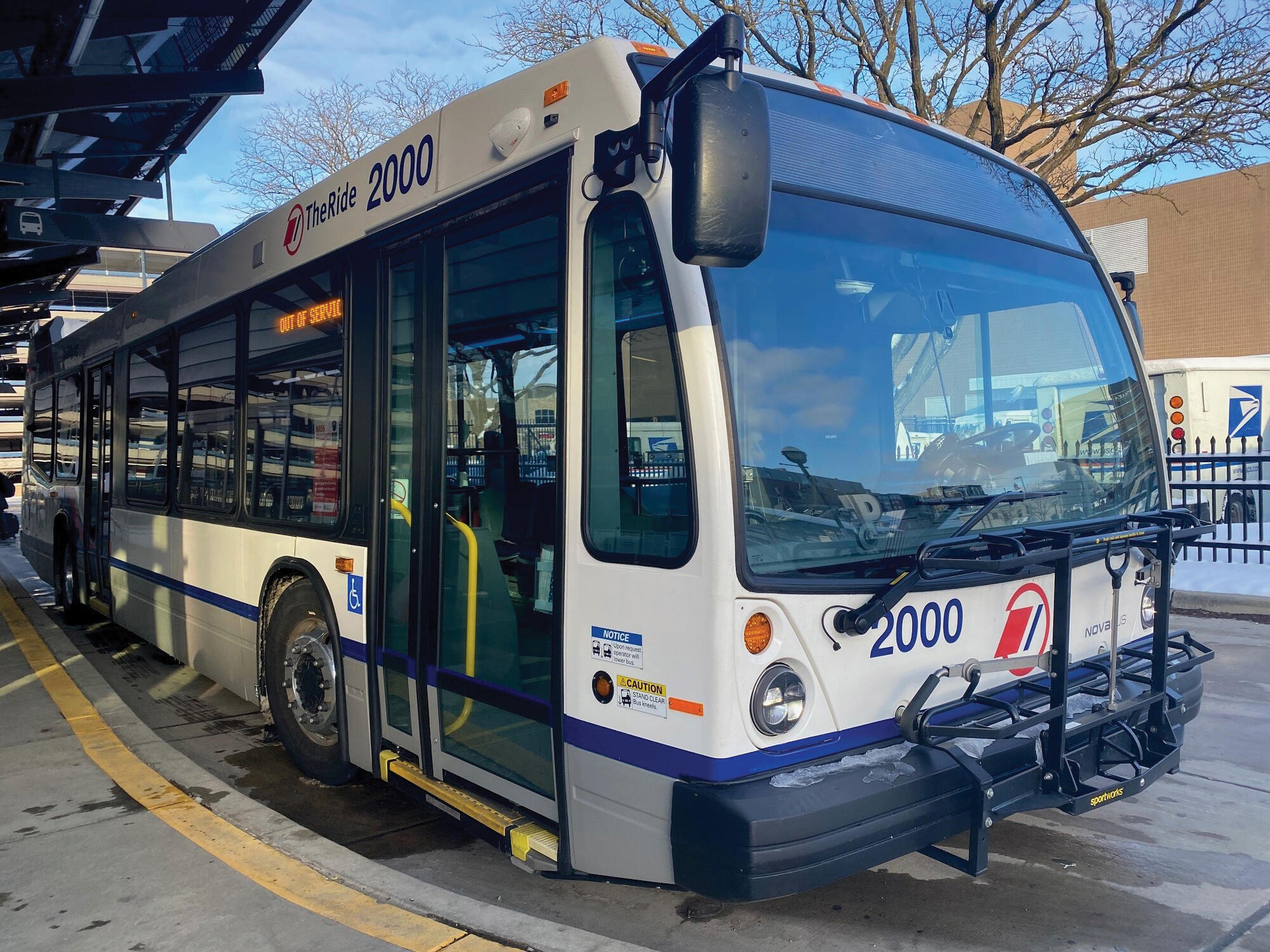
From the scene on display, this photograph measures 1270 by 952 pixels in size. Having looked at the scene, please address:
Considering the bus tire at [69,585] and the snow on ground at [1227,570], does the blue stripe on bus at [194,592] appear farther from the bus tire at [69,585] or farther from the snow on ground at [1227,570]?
the snow on ground at [1227,570]

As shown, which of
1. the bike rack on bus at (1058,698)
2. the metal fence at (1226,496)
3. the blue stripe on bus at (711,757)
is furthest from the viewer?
the metal fence at (1226,496)

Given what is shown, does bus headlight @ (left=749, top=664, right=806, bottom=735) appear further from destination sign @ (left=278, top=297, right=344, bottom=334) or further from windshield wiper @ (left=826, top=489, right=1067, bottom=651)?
destination sign @ (left=278, top=297, right=344, bottom=334)

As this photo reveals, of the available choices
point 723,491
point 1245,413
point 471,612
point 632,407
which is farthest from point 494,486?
point 1245,413

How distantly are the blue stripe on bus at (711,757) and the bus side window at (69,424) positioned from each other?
8.37 metres

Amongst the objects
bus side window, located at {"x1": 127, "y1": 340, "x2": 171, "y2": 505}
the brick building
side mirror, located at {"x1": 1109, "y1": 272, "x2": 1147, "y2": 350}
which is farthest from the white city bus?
the brick building

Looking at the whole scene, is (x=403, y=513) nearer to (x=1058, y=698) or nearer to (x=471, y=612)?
(x=471, y=612)

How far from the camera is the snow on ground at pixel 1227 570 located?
10016 mm

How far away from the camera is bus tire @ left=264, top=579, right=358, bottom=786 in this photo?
4.93 meters

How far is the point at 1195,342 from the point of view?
30906mm

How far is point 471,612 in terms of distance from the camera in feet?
13.0

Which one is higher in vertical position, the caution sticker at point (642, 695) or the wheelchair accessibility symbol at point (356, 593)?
the wheelchair accessibility symbol at point (356, 593)

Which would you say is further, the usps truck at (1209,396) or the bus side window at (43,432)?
the usps truck at (1209,396)

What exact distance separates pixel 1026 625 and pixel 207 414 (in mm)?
5168

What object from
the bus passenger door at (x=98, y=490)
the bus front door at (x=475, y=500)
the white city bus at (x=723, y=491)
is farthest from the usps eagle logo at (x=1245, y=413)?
the bus passenger door at (x=98, y=490)
